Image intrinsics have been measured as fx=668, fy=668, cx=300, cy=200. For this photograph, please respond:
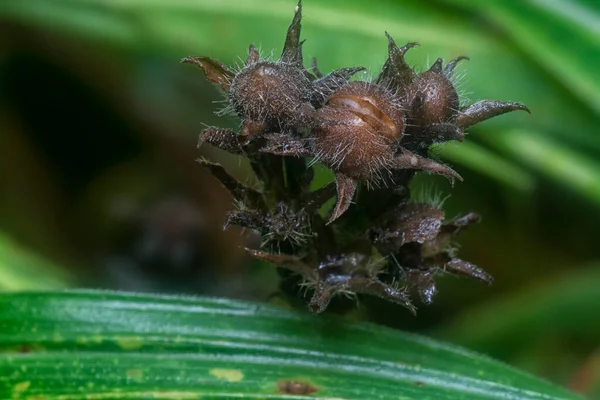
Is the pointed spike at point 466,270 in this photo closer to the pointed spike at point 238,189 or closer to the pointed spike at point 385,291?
the pointed spike at point 385,291

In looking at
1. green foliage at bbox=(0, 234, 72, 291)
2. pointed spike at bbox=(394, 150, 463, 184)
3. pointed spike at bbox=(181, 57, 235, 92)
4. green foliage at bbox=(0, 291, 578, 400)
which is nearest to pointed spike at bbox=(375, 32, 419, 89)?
pointed spike at bbox=(394, 150, 463, 184)

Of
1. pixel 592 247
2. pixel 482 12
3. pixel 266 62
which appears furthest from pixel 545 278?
pixel 266 62

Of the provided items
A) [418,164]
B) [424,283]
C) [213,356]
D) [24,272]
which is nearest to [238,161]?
[24,272]

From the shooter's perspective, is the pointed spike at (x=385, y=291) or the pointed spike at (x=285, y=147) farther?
the pointed spike at (x=385, y=291)

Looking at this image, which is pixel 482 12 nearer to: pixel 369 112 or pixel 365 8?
pixel 365 8

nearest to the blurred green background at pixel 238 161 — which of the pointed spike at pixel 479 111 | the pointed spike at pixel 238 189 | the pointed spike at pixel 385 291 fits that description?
the pointed spike at pixel 238 189

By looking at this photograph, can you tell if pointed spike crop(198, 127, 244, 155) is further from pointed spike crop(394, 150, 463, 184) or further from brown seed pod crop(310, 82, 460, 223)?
pointed spike crop(394, 150, 463, 184)
